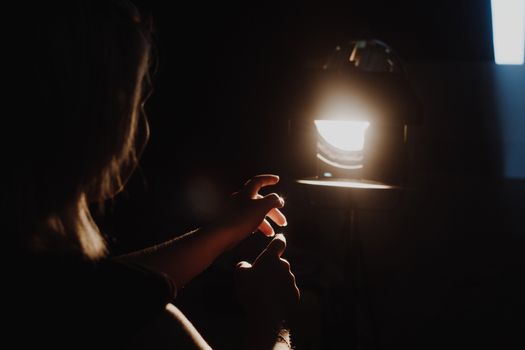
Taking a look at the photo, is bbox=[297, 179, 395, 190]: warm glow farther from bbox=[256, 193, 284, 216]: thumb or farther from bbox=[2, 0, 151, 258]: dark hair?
bbox=[2, 0, 151, 258]: dark hair

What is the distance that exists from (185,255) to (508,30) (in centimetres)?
160

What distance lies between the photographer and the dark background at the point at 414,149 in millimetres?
1955

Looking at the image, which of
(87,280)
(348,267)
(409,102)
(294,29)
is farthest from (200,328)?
(294,29)

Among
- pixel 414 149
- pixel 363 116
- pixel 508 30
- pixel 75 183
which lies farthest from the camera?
pixel 414 149

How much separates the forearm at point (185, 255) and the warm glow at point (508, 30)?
1470mm

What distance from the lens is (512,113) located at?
76.8 inches

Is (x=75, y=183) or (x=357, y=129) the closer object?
(x=75, y=183)

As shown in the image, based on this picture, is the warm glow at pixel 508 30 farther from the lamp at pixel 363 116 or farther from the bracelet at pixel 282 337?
Answer: the bracelet at pixel 282 337

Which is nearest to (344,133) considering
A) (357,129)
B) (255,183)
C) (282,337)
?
(357,129)

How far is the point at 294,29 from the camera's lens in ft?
6.61

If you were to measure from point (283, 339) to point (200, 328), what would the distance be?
0.77m

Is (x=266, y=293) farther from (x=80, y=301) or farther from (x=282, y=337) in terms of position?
(x=80, y=301)

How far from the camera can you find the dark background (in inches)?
77.0

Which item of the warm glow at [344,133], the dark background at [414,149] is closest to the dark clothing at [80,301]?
the warm glow at [344,133]
